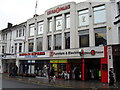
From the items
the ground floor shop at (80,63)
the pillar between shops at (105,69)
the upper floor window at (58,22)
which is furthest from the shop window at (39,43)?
the pillar between shops at (105,69)

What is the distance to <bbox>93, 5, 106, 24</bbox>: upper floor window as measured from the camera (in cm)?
2023

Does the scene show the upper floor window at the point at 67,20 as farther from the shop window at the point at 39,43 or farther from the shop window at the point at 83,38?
the shop window at the point at 39,43

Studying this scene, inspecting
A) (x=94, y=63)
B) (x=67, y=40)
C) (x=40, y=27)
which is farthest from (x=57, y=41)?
(x=94, y=63)

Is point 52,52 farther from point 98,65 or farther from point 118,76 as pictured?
point 118,76

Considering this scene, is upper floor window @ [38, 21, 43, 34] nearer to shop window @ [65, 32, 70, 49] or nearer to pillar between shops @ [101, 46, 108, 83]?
shop window @ [65, 32, 70, 49]

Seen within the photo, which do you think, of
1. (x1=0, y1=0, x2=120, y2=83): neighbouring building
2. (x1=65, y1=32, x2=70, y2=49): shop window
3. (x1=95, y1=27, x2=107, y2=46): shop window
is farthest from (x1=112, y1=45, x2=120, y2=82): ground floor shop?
(x1=65, y1=32, x2=70, y2=49): shop window

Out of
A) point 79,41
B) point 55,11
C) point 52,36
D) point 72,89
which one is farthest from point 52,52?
point 72,89

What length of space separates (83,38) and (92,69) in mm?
4414

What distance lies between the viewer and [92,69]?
21.7m

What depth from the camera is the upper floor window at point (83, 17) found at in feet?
71.4

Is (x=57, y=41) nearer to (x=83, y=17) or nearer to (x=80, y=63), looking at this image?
(x=80, y=63)

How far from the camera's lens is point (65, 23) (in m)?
24.1

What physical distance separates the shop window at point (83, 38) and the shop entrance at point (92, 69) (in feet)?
7.41

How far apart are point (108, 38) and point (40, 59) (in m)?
11.7
